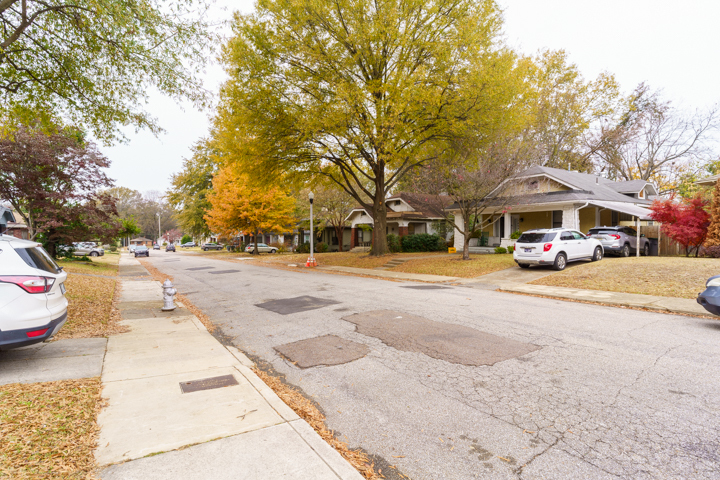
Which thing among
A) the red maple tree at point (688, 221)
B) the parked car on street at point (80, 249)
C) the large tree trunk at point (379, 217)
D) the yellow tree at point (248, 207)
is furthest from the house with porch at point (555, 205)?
the parked car on street at point (80, 249)

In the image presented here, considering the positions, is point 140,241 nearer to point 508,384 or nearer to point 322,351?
point 322,351

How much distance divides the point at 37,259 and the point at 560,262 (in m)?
16.6

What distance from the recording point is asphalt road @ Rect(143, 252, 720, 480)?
2.95m

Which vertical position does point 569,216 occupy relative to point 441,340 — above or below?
above

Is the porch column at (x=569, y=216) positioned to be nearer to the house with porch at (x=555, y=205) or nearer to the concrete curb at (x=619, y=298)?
the house with porch at (x=555, y=205)

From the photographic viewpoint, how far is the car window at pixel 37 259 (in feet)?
15.9

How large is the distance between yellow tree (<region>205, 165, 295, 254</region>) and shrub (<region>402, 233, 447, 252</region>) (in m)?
11.4

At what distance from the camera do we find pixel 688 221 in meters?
16.1

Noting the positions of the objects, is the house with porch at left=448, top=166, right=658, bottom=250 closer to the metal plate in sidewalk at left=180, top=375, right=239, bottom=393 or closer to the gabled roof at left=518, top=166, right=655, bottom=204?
the gabled roof at left=518, top=166, right=655, bottom=204

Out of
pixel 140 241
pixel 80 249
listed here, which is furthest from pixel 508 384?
pixel 140 241

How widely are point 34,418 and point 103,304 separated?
25.3 ft

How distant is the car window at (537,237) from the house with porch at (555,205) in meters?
3.30

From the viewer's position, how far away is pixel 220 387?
4.29 meters

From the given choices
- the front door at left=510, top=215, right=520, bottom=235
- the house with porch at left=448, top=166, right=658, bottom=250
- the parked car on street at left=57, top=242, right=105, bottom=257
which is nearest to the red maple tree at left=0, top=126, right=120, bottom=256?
the parked car on street at left=57, top=242, right=105, bottom=257
